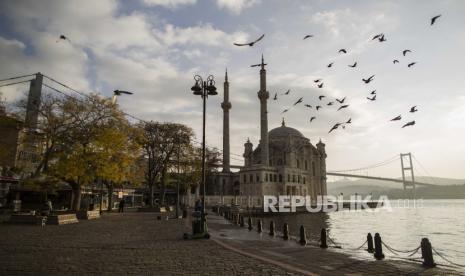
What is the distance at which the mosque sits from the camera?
7162 centimetres

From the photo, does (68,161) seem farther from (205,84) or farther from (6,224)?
(205,84)

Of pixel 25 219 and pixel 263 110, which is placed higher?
pixel 263 110

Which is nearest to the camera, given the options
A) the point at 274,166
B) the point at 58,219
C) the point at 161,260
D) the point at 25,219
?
the point at 161,260

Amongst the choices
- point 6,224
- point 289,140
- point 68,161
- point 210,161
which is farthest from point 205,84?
point 289,140

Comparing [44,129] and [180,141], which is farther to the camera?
[180,141]

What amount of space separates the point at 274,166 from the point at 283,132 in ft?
46.2

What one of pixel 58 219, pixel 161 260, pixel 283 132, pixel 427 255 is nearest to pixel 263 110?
pixel 283 132

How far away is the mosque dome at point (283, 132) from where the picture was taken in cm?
8881

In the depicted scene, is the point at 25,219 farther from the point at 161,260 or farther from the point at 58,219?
the point at 161,260

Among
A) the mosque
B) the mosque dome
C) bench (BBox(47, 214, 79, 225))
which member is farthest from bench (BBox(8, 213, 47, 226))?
the mosque dome

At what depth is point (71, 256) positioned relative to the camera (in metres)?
9.34

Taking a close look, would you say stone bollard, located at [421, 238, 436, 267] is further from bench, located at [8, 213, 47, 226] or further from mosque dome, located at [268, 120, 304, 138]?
mosque dome, located at [268, 120, 304, 138]

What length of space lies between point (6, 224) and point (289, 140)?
72.0 metres

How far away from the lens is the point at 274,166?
259 ft
